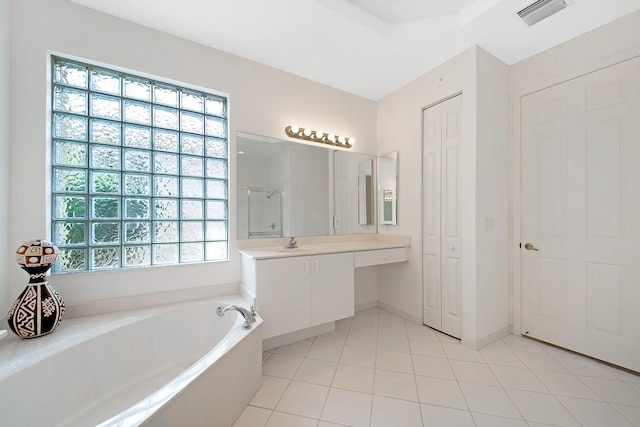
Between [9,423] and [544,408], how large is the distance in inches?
104

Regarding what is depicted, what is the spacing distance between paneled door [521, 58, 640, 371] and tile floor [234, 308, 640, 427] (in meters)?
0.25

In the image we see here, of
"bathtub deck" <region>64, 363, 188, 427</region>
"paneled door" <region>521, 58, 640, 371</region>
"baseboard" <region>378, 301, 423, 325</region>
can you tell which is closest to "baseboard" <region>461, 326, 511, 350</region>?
"paneled door" <region>521, 58, 640, 371</region>

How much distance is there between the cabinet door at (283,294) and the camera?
6.02 feet

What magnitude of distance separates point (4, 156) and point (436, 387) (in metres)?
3.05

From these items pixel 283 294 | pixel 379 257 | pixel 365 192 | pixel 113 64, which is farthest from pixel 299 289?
pixel 113 64

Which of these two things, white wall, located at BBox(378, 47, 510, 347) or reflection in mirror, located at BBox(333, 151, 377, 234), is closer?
white wall, located at BBox(378, 47, 510, 347)

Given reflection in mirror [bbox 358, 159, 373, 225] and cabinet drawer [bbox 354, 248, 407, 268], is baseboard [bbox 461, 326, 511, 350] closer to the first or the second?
cabinet drawer [bbox 354, 248, 407, 268]

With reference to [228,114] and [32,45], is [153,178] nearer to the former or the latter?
[228,114]

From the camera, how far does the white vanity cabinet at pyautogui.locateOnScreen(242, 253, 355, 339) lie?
184 cm

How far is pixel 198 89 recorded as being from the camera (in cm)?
212

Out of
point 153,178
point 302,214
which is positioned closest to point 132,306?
point 153,178

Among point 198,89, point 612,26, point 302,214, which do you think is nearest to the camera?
point 612,26

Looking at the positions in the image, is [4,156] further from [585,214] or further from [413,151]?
[585,214]

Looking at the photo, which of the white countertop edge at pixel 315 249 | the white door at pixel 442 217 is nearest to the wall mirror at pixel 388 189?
the white countertop edge at pixel 315 249
